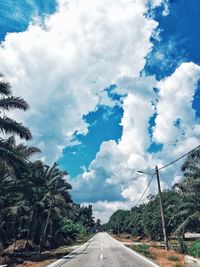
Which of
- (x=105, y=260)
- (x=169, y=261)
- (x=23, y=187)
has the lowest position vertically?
(x=169, y=261)

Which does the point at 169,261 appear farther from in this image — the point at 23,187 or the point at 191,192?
the point at 191,192

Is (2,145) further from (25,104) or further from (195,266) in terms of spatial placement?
(195,266)

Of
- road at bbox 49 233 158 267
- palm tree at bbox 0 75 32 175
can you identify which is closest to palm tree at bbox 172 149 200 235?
road at bbox 49 233 158 267

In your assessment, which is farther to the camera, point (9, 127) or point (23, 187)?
point (23, 187)

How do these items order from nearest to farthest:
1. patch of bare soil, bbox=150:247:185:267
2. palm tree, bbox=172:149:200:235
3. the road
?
1. patch of bare soil, bbox=150:247:185:267
2. the road
3. palm tree, bbox=172:149:200:235

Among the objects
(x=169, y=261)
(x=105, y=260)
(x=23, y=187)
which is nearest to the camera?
(x=169, y=261)

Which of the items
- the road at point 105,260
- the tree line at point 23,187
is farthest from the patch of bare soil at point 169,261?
the tree line at point 23,187

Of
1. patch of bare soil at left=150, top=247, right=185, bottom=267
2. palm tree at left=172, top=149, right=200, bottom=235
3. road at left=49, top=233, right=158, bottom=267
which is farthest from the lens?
palm tree at left=172, top=149, right=200, bottom=235

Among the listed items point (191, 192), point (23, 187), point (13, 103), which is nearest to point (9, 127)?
point (13, 103)

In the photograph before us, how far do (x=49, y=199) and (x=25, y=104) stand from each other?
756 inches

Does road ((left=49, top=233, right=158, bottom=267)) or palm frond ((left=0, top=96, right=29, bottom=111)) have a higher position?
palm frond ((left=0, top=96, right=29, bottom=111))

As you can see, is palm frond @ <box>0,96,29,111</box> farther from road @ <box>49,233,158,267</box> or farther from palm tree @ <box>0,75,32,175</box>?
road @ <box>49,233,158,267</box>

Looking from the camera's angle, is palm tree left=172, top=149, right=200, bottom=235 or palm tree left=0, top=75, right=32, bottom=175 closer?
palm tree left=0, top=75, right=32, bottom=175

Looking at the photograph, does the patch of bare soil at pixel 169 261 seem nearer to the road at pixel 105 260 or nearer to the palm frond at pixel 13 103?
the road at pixel 105 260
